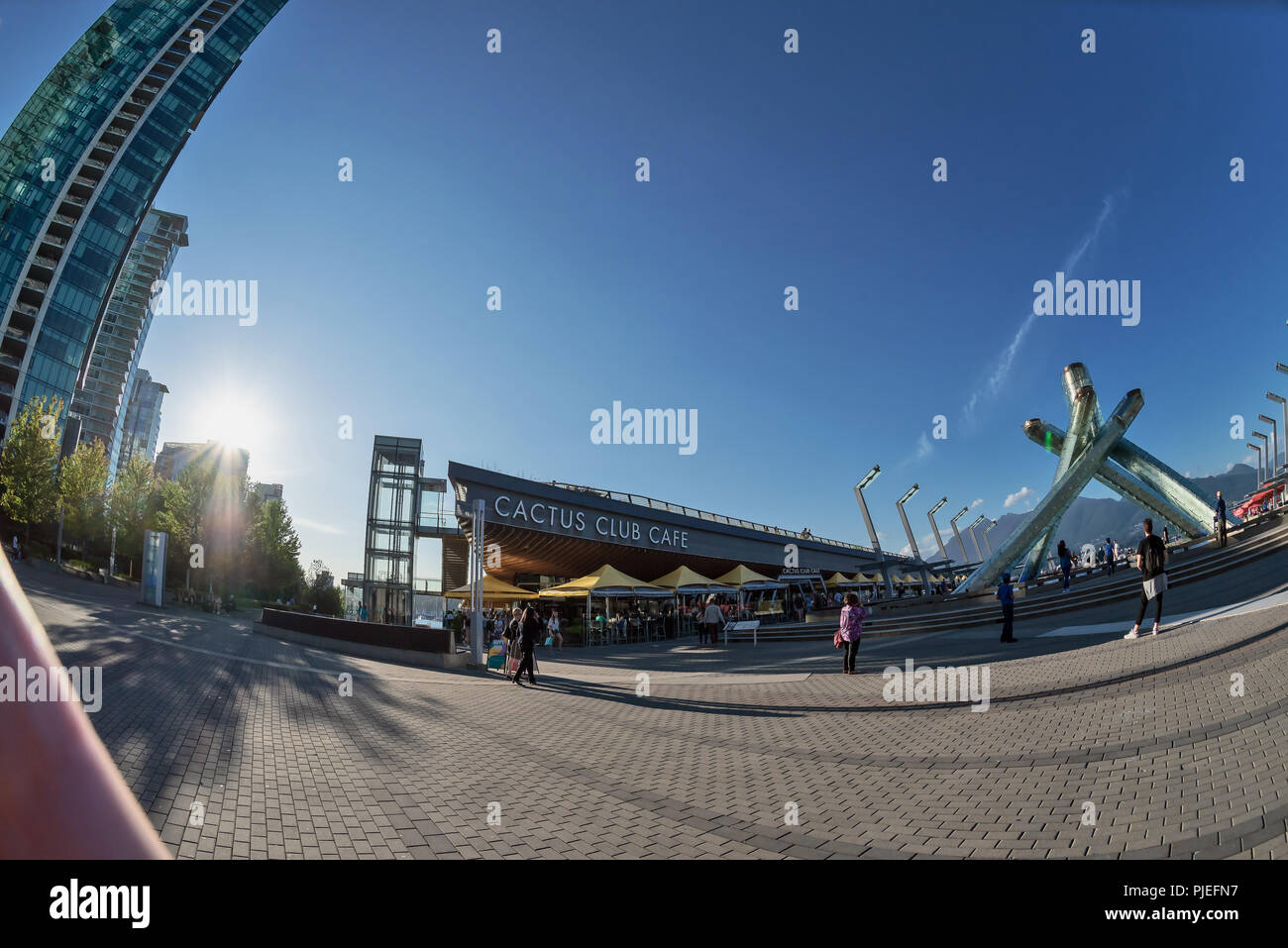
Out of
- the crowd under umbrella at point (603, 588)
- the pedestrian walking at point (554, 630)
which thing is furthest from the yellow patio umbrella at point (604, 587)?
the pedestrian walking at point (554, 630)

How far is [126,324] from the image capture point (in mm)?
109188

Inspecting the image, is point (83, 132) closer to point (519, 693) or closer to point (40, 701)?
point (519, 693)

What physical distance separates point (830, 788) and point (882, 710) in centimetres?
366

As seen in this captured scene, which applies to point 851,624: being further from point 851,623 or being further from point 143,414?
point 143,414

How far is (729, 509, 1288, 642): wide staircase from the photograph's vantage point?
18625 millimetres

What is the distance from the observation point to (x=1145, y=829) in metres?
3.90

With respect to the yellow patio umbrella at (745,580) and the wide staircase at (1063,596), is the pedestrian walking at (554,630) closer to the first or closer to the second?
the wide staircase at (1063,596)

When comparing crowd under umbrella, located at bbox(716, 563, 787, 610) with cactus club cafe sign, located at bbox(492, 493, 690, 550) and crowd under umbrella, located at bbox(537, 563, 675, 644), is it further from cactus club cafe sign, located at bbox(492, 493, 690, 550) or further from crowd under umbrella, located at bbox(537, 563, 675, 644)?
cactus club cafe sign, located at bbox(492, 493, 690, 550)

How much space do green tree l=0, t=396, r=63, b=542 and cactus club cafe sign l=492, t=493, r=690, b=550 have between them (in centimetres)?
2495

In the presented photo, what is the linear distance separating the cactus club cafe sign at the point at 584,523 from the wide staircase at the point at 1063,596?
43.0 ft

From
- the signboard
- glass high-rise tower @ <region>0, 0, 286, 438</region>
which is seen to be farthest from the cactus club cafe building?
glass high-rise tower @ <region>0, 0, 286, 438</region>

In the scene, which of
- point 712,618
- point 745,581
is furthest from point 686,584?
point 712,618
